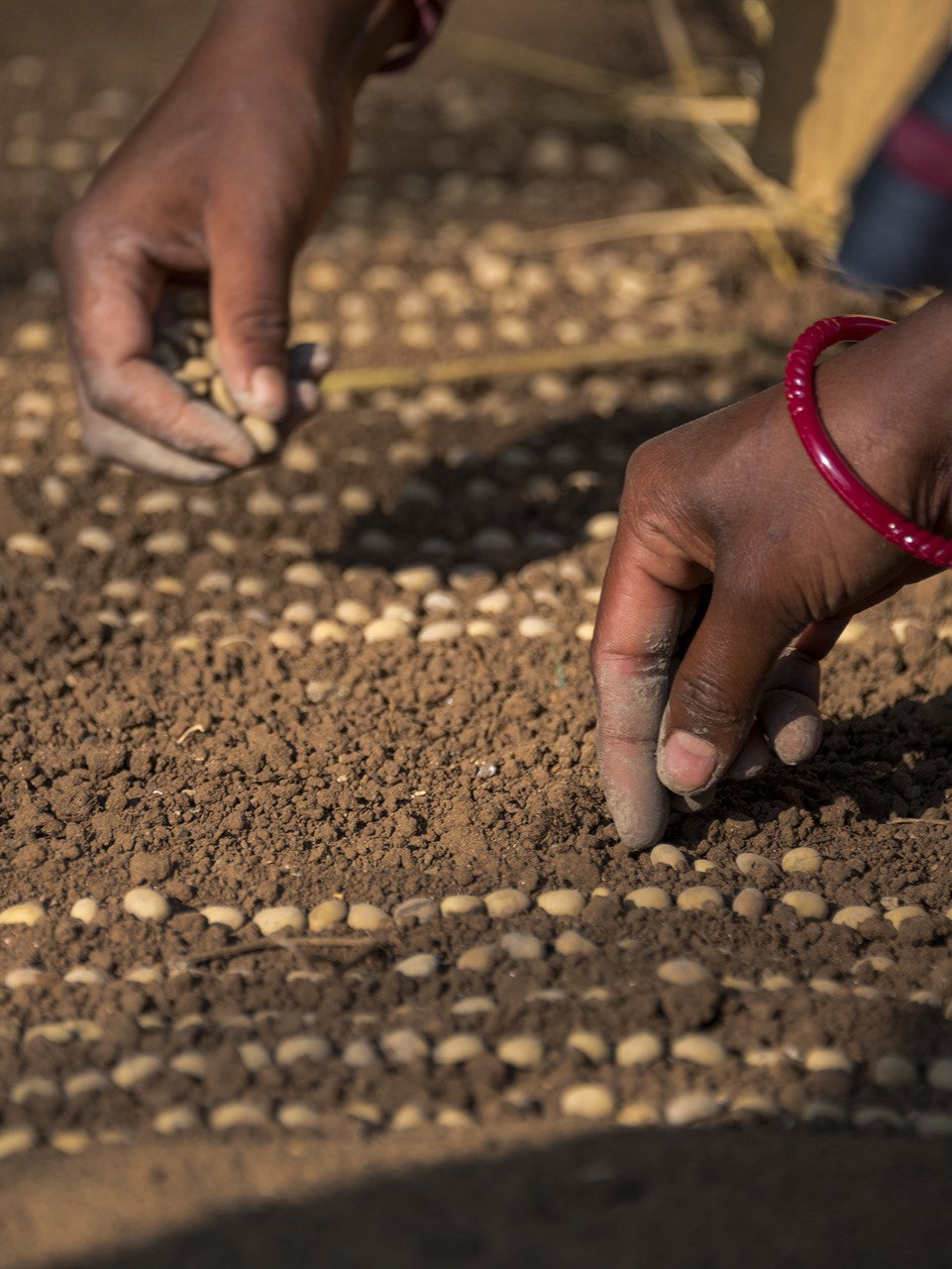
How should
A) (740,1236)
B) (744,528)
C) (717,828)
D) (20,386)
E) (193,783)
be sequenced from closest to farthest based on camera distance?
(740,1236) < (744,528) < (717,828) < (193,783) < (20,386)

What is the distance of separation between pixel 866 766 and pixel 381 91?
2.76 meters

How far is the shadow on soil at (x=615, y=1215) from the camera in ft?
3.76

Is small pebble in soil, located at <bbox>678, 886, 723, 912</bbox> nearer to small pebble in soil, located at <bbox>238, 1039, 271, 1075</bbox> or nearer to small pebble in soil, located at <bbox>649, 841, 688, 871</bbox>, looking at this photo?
small pebble in soil, located at <bbox>649, 841, 688, 871</bbox>

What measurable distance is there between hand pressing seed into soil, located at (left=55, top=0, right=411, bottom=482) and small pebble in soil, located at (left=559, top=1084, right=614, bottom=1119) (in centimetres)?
103

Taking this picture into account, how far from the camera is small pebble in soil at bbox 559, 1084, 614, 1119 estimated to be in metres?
1.34

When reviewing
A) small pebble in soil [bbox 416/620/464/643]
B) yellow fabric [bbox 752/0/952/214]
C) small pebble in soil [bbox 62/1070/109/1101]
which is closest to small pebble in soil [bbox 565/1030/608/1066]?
small pebble in soil [bbox 62/1070/109/1101]

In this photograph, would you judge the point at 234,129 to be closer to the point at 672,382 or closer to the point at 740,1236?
the point at 672,382

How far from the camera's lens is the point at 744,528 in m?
1.37

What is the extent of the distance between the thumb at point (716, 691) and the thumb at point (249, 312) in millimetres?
791

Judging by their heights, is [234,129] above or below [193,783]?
above

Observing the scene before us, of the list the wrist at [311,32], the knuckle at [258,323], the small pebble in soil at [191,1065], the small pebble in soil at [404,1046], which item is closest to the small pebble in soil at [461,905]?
the small pebble in soil at [404,1046]

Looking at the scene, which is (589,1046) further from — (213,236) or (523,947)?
(213,236)

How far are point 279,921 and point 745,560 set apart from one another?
2.05 ft

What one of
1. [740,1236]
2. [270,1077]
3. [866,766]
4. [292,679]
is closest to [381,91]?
[292,679]
